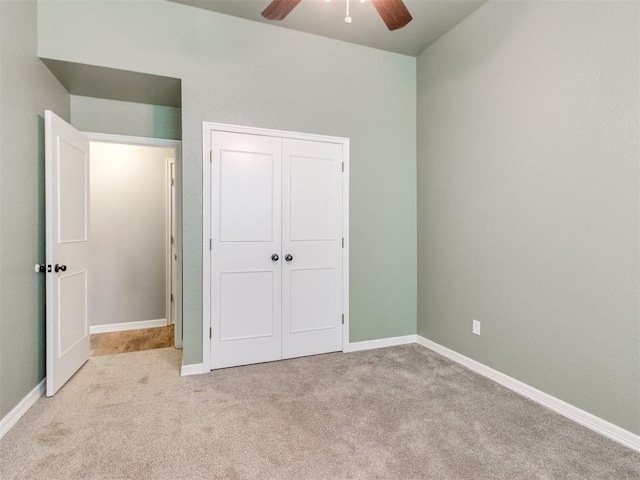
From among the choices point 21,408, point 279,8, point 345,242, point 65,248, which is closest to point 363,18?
point 279,8

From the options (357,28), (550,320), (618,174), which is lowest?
(550,320)

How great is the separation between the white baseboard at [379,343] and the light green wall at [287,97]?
0.06 m

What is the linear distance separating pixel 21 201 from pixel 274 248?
1831 mm

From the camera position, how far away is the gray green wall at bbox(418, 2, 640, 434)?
1.90 metres

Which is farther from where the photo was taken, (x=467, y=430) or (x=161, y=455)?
(x=467, y=430)

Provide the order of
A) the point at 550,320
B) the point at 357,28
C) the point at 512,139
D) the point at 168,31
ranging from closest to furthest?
the point at 550,320 < the point at 512,139 < the point at 168,31 < the point at 357,28

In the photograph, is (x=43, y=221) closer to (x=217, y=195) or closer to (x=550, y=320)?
(x=217, y=195)

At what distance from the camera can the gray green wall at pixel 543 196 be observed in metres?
1.90

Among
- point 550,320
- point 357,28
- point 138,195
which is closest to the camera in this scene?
point 550,320

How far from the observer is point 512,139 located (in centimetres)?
253

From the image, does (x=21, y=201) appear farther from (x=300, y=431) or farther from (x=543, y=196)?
(x=543, y=196)

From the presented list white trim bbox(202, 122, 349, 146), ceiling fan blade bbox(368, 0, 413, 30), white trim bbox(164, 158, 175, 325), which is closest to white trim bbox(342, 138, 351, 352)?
white trim bbox(202, 122, 349, 146)

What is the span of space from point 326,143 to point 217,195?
3.79 feet

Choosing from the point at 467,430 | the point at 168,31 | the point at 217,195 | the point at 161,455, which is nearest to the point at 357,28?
the point at 168,31
